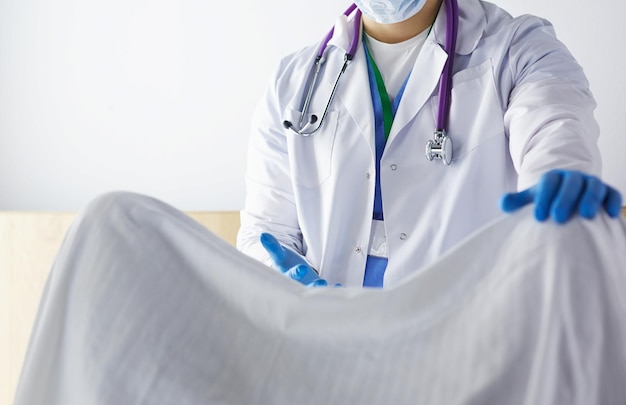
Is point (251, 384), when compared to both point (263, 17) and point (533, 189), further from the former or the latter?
point (263, 17)

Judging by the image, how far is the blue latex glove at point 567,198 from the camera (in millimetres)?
871

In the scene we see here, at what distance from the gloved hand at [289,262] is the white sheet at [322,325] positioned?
43cm

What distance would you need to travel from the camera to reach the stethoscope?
151cm

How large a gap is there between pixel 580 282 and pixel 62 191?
228 cm

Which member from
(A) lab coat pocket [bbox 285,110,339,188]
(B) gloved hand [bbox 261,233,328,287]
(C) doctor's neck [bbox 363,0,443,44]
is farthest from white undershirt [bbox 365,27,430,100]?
(B) gloved hand [bbox 261,233,328,287]

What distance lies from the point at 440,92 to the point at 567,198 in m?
0.70

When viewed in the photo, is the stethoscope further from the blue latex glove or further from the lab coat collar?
the blue latex glove

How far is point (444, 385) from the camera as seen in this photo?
0.89 meters

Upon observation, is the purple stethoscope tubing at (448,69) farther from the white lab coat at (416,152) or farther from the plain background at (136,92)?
the plain background at (136,92)

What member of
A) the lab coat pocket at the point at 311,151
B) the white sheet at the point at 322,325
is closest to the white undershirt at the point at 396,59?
the lab coat pocket at the point at 311,151

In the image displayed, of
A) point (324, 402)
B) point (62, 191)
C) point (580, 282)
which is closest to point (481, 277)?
point (580, 282)

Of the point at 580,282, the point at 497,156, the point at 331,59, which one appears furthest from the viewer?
the point at 331,59

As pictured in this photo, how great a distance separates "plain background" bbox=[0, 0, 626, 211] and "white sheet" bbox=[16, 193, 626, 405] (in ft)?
5.10

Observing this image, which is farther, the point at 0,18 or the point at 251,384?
the point at 0,18
